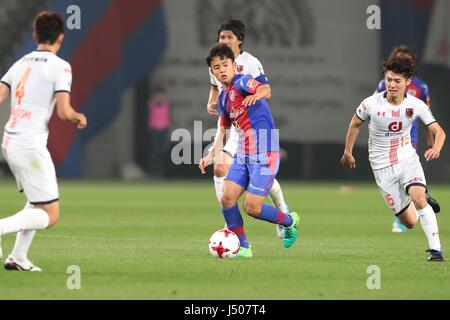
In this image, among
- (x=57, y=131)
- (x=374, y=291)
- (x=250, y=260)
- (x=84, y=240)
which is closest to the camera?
(x=374, y=291)

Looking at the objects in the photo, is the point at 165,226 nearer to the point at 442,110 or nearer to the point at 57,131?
the point at 57,131

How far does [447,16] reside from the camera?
25.1 metres

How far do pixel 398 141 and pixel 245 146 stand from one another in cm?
161

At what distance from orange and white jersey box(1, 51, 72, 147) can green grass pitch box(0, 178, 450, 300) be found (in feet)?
3.58

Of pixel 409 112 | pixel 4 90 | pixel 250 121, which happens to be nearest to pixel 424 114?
pixel 409 112

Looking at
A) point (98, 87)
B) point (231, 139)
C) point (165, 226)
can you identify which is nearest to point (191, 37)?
point (98, 87)

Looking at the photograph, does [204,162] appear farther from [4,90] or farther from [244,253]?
[4,90]

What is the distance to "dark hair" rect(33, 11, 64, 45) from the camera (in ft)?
29.9

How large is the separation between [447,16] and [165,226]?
41.3 ft

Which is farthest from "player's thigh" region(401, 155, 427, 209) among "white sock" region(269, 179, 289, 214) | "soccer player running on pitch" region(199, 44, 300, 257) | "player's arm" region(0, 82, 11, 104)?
"player's arm" region(0, 82, 11, 104)

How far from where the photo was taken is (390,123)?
11305 millimetres

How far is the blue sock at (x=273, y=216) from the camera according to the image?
10822 mm

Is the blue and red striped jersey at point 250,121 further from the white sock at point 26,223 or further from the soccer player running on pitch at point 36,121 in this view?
the white sock at point 26,223

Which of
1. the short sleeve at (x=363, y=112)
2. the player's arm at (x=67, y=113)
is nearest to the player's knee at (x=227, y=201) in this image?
the short sleeve at (x=363, y=112)
